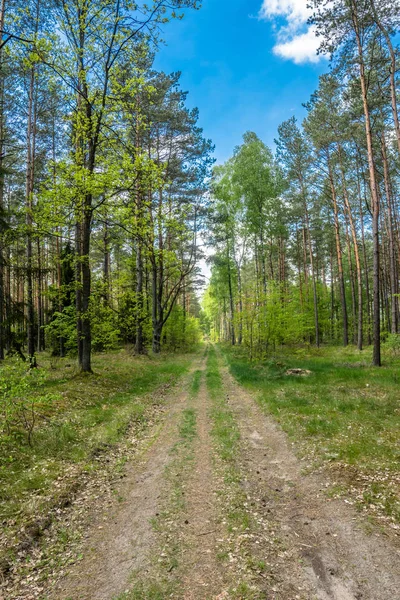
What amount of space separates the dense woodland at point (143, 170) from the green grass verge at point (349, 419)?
4.02 meters

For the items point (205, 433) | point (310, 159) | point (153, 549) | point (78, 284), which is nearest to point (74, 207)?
point (78, 284)

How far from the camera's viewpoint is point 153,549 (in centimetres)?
388

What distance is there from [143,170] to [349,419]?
1160 cm

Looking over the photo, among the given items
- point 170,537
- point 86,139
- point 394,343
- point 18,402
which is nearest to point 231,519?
point 170,537

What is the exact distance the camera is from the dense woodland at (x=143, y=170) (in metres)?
11.8

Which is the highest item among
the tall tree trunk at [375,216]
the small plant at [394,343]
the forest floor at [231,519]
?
the tall tree trunk at [375,216]

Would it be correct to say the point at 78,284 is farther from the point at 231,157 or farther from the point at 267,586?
the point at 231,157

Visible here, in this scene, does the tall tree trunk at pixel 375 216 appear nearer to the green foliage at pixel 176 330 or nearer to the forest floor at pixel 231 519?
→ the forest floor at pixel 231 519

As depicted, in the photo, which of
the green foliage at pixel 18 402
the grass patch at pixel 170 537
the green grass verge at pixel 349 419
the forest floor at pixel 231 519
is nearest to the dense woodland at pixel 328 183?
the green grass verge at pixel 349 419

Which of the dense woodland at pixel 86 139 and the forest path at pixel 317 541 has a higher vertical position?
the dense woodland at pixel 86 139

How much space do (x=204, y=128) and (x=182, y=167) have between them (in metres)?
3.16

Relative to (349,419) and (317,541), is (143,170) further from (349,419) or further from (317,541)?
(317,541)

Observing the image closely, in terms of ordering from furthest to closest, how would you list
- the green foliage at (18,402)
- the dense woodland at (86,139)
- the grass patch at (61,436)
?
the dense woodland at (86,139) → the green foliage at (18,402) → the grass patch at (61,436)

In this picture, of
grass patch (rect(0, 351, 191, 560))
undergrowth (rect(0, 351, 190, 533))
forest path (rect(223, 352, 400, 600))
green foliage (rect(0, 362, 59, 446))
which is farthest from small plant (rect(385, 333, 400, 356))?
green foliage (rect(0, 362, 59, 446))
